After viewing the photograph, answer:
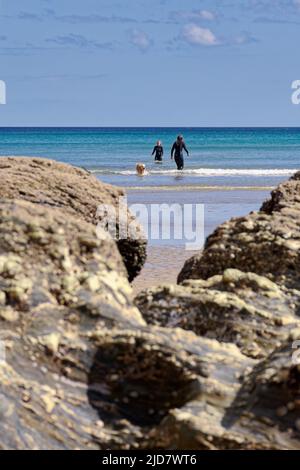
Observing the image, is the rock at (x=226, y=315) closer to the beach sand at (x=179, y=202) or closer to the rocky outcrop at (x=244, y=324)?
the rocky outcrop at (x=244, y=324)

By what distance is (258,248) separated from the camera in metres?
4.12

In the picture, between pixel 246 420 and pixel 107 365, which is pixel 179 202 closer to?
pixel 107 365

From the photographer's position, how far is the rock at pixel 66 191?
17.9 feet

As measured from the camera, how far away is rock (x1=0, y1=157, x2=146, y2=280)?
5.45 metres

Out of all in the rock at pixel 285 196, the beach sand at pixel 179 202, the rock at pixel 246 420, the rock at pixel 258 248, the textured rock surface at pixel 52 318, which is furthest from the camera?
the beach sand at pixel 179 202

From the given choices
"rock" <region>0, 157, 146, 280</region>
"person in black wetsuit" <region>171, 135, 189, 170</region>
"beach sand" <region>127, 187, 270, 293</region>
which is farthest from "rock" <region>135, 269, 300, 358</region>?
"person in black wetsuit" <region>171, 135, 189, 170</region>

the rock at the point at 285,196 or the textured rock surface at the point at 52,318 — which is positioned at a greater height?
the rock at the point at 285,196

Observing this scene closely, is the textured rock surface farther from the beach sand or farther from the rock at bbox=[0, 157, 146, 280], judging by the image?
the beach sand

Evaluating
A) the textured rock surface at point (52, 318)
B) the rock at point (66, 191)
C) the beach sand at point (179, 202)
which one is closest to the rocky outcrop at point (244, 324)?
the textured rock surface at point (52, 318)

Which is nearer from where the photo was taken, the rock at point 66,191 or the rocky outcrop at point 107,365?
the rocky outcrop at point 107,365

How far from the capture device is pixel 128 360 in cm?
302

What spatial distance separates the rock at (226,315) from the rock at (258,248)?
1.10 ft
